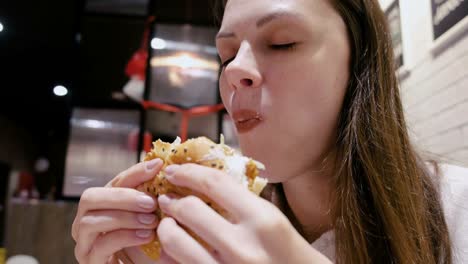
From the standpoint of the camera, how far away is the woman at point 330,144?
3.18ft

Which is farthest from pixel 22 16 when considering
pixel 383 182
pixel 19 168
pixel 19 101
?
pixel 383 182

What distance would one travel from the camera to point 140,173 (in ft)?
3.01

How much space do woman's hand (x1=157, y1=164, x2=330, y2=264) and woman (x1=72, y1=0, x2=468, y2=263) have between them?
0.63 ft

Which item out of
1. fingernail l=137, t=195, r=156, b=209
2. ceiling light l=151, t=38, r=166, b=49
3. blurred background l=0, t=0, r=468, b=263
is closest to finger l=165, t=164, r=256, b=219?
fingernail l=137, t=195, r=156, b=209

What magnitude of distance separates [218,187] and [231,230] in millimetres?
80

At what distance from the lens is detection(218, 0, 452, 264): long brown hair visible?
1062mm

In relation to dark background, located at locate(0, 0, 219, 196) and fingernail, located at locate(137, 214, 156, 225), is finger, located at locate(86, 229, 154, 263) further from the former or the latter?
dark background, located at locate(0, 0, 219, 196)

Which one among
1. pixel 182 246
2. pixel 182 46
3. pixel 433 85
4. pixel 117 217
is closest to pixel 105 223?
pixel 117 217

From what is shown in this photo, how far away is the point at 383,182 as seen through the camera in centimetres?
111

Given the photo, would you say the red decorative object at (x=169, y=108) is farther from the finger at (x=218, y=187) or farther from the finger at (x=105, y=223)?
the finger at (x=218, y=187)

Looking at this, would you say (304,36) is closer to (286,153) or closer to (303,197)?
(286,153)

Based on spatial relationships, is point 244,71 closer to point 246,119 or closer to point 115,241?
point 246,119

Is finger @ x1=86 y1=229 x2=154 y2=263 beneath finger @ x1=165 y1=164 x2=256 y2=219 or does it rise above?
beneath

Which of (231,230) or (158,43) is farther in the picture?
(158,43)
